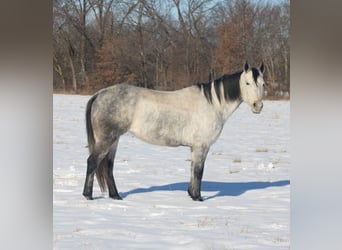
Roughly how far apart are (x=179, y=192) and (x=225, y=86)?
660 millimetres

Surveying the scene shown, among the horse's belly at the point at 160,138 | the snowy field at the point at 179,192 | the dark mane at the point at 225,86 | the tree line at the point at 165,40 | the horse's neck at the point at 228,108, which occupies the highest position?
the tree line at the point at 165,40

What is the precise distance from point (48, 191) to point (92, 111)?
0.51m

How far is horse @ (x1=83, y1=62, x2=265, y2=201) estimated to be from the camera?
3.42 m

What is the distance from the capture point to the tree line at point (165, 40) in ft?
11.1

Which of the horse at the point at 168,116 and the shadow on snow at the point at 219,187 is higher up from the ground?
the horse at the point at 168,116

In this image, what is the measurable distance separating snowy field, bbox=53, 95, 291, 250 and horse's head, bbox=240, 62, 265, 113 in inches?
2.1

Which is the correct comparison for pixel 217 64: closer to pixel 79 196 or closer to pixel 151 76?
pixel 151 76

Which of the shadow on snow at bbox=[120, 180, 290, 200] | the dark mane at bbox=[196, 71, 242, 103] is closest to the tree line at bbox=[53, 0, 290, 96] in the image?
the dark mane at bbox=[196, 71, 242, 103]

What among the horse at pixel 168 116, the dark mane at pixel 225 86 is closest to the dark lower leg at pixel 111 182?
the horse at pixel 168 116

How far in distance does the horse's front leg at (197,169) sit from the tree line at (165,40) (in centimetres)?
40

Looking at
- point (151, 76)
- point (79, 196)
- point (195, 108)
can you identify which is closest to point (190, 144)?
point (195, 108)

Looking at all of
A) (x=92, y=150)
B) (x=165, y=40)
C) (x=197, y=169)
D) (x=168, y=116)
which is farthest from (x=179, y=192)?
(x=165, y=40)

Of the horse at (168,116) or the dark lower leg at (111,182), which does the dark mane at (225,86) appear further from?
the dark lower leg at (111,182)

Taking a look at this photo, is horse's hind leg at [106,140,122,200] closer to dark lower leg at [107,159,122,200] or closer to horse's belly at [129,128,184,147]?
dark lower leg at [107,159,122,200]
